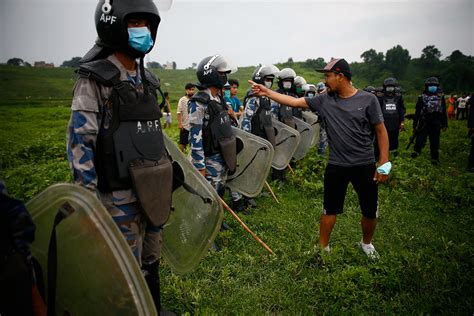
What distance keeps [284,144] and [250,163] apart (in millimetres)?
2127

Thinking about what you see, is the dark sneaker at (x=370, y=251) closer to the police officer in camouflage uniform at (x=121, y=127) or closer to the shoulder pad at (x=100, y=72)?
the police officer in camouflage uniform at (x=121, y=127)

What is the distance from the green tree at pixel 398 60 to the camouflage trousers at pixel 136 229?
262 ft

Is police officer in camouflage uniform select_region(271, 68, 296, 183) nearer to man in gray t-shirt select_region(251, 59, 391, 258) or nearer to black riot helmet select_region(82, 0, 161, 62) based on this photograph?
man in gray t-shirt select_region(251, 59, 391, 258)

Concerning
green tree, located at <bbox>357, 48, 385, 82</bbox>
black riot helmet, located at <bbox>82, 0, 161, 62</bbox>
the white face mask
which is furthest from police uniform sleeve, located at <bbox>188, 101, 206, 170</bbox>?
green tree, located at <bbox>357, 48, 385, 82</bbox>

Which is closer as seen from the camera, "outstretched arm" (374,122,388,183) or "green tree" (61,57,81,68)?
"green tree" (61,57,81,68)

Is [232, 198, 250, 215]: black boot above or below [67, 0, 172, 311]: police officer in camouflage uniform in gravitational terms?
below

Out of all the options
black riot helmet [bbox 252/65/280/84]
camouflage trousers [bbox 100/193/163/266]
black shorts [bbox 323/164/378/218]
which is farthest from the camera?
black riot helmet [bbox 252/65/280/84]

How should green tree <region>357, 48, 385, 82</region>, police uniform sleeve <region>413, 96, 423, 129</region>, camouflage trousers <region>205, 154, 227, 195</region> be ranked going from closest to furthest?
1. camouflage trousers <region>205, 154, 227, 195</region>
2. police uniform sleeve <region>413, 96, 423, 129</region>
3. green tree <region>357, 48, 385, 82</region>

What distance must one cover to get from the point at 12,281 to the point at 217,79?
3.44 m

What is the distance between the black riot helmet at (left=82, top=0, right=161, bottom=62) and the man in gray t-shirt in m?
2.01

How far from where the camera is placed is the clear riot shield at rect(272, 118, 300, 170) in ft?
21.5

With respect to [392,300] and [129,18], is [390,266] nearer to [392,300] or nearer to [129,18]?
[392,300]

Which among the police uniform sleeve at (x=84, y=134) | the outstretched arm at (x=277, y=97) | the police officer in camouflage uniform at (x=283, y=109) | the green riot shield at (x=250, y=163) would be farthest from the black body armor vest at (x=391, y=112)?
the police uniform sleeve at (x=84, y=134)

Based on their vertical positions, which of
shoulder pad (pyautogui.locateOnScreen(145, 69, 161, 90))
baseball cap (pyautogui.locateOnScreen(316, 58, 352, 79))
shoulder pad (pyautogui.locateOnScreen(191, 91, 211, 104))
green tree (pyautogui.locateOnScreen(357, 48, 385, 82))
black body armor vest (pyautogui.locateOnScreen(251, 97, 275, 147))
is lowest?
black body armor vest (pyautogui.locateOnScreen(251, 97, 275, 147))
